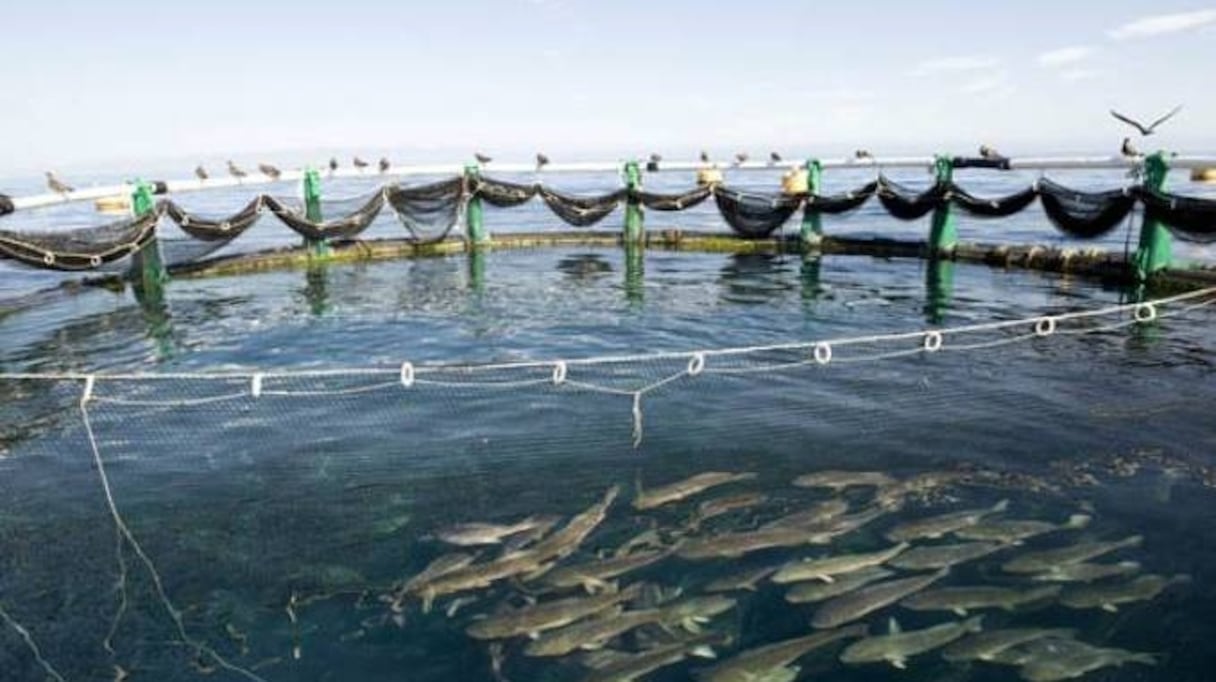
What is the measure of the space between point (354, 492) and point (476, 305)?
8844 millimetres

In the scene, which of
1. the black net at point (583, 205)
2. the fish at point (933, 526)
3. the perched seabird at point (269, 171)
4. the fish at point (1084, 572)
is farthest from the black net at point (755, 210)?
the fish at point (1084, 572)

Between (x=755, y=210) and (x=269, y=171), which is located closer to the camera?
(x=755, y=210)

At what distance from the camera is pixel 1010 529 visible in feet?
24.8

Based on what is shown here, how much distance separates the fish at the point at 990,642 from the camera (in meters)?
5.95

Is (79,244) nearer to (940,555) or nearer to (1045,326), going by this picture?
(940,555)

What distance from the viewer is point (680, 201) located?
75.0ft

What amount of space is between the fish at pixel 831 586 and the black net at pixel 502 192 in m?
17.7

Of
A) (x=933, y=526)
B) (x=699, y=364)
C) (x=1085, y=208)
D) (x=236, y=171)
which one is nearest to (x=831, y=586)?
(x=933, y=526)

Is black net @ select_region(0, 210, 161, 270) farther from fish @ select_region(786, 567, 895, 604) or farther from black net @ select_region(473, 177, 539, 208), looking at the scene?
fish @ select_region(786, 567, 895, 604)

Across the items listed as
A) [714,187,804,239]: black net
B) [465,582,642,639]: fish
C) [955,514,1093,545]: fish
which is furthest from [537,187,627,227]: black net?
[465,582,642,639]: fish

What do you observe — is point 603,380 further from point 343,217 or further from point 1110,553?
point 343,217

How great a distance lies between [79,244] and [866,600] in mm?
15732

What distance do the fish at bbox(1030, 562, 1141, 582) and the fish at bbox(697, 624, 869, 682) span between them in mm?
1697

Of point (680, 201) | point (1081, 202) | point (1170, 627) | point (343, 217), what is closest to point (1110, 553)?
point (1170, 627)
